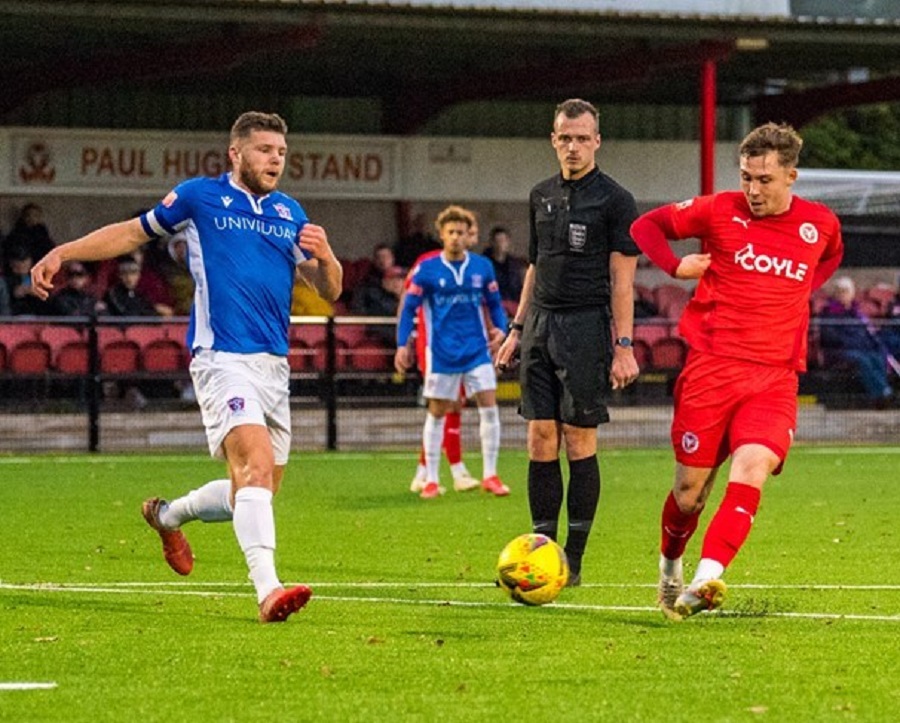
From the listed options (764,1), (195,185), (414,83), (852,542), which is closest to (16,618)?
(195,185)

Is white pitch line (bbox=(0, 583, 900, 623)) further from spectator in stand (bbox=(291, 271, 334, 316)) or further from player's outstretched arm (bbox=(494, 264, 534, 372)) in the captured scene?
spectator in stand (bbox=(291, 271, 334, 316))

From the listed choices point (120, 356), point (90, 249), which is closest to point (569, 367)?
point (90, 249)

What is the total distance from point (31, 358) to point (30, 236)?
4.71m

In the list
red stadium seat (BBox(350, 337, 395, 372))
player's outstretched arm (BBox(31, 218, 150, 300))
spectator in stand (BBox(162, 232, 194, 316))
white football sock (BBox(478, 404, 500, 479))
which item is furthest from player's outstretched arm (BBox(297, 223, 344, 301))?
spectator in stand (BBox(162, 232, 194, 316))

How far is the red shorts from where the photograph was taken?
9039 mm

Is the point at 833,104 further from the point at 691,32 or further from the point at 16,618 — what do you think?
the point at 16,618

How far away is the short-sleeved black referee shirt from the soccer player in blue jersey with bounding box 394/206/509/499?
262 inches

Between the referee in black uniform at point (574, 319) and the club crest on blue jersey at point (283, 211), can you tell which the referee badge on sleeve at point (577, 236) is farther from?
the club crest on blue jersey at point (283, 211)

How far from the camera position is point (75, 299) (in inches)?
953

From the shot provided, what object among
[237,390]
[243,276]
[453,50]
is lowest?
[237,390]

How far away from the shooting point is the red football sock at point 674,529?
9492mm

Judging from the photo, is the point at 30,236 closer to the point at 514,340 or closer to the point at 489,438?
the point at 489,438

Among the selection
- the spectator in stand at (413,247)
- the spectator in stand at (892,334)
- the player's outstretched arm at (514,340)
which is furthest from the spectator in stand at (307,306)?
the player's outstretched arm at (514,340)

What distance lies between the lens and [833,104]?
32.3m
